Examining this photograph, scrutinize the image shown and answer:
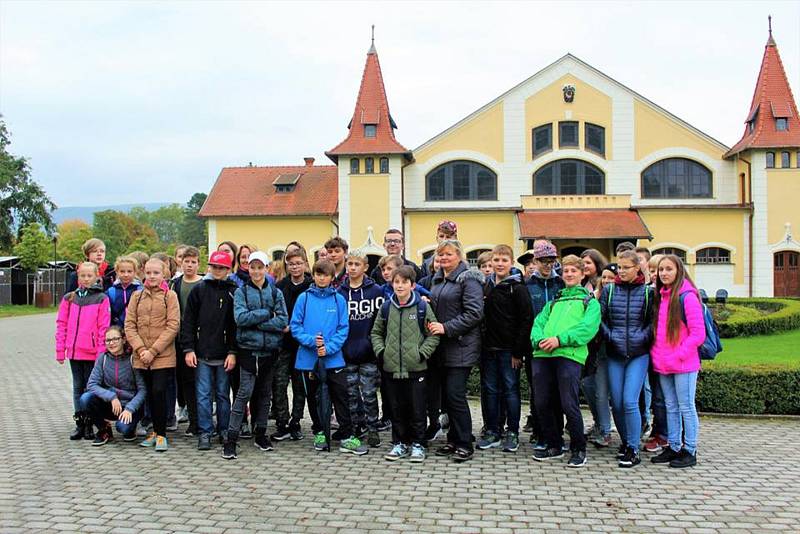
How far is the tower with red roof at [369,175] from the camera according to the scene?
2870cm

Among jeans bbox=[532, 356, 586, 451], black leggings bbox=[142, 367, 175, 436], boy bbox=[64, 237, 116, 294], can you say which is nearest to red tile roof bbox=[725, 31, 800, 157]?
jeans bbox=[532, 356, 586, 451]

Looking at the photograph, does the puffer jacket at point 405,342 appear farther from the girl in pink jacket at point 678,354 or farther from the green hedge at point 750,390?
the green hedge at point 750,390

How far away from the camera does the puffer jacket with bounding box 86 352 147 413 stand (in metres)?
7.22

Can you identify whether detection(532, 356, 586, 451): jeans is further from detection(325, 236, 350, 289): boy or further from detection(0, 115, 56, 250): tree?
detection(0, 115, 56, 250): tree

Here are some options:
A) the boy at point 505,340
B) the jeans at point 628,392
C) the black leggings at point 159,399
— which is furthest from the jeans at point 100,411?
the jeans at point 628,392

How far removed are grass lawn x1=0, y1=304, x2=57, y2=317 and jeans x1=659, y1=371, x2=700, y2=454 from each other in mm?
32974

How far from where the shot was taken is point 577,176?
29.0 metres

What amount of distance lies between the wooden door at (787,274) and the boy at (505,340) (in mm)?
25350

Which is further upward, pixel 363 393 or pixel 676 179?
pixel 676 179

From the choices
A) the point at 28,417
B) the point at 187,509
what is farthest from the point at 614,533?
the point at 28,417

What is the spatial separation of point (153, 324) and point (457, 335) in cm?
312

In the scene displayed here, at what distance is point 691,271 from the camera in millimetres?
28234

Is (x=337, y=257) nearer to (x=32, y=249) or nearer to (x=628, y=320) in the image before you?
(x=628, y=320)

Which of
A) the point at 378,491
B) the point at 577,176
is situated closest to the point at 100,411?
the point at 378,491
